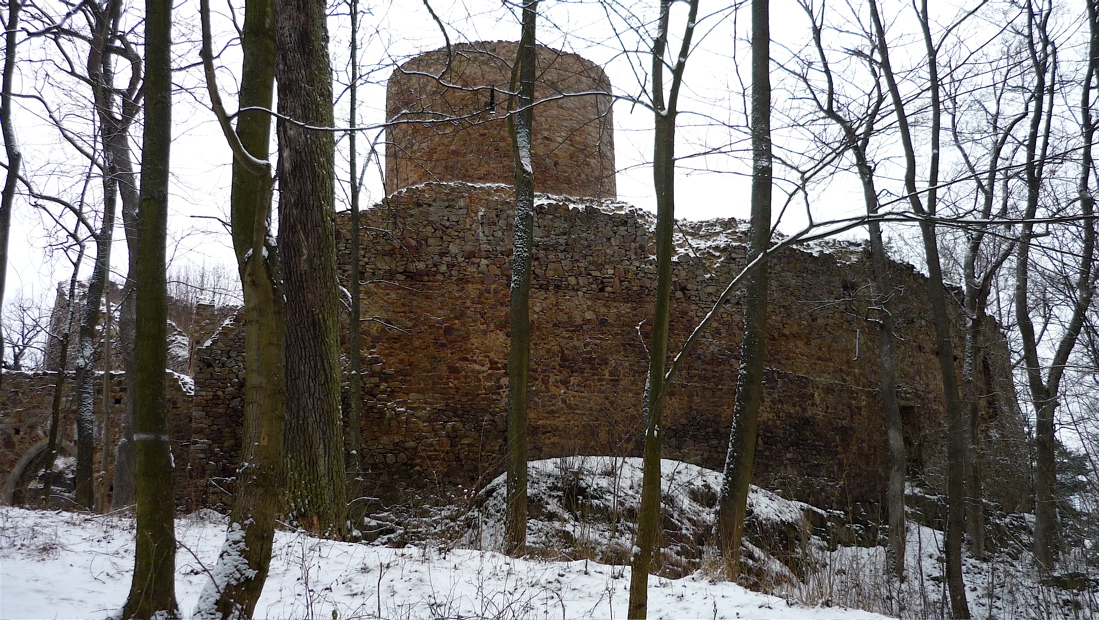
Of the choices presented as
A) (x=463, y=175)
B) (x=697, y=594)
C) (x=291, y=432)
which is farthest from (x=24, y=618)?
(x=463, y=175)

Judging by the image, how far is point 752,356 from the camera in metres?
6.56

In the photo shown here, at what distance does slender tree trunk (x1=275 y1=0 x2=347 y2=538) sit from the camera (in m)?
5.11

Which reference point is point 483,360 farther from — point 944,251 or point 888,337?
point 944,251

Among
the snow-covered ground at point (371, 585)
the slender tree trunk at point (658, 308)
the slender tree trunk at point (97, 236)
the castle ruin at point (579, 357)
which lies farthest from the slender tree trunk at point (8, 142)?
the slender tree trunk at point (658, 308)

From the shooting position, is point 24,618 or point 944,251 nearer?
point 24,618

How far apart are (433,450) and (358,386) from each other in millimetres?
1579

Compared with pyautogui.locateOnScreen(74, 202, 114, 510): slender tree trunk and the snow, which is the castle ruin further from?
pyautogui.locateOnScreen(74, 202, 114, 510): slender tree trunk

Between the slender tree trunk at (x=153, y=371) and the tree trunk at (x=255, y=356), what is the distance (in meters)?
→ 0.24

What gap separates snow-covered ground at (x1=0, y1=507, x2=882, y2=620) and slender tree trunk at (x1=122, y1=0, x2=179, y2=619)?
19cm

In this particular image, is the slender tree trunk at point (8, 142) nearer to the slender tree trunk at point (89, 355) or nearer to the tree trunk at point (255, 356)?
the slender tree trunk at point (89, 355)

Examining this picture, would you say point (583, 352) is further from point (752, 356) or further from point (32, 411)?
point (32, 411)

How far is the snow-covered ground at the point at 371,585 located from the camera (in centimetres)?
372

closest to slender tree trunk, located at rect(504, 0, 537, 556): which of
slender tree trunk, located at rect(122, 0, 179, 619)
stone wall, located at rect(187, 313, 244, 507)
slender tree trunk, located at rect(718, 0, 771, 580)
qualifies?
slender tree trunk, located at rect(718, 0, 771, 580)

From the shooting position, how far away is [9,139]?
26.7 ft
